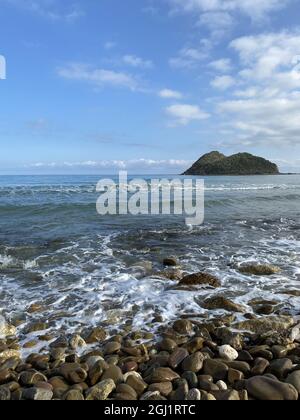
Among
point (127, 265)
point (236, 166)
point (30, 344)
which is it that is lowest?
point (30, 344)

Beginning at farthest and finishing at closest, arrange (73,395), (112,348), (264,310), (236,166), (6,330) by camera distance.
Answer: (236,166), (264,310), (6,330), (112,348), (73,395)

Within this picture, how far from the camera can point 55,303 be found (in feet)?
22.3

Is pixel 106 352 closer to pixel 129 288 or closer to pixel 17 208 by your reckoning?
pixel 129 288

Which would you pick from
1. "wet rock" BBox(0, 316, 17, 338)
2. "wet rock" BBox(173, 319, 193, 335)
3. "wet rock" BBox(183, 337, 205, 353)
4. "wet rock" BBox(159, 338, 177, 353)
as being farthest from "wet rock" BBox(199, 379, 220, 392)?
"wet rock" BBox(0, 316, 17, 338)

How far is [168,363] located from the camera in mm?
4512

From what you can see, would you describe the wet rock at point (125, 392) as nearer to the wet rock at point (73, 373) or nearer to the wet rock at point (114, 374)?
the wet rock at point (114, 374)

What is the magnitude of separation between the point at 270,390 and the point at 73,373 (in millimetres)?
2282

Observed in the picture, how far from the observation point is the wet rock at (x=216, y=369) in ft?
13.7

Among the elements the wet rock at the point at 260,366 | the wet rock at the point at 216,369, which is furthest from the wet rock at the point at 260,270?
the wet rock at the point at 216,369

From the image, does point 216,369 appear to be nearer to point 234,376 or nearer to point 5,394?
point 234,376

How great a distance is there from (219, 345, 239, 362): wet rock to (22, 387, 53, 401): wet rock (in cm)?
222

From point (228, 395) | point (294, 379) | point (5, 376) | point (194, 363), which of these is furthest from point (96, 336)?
point (294, 379)
